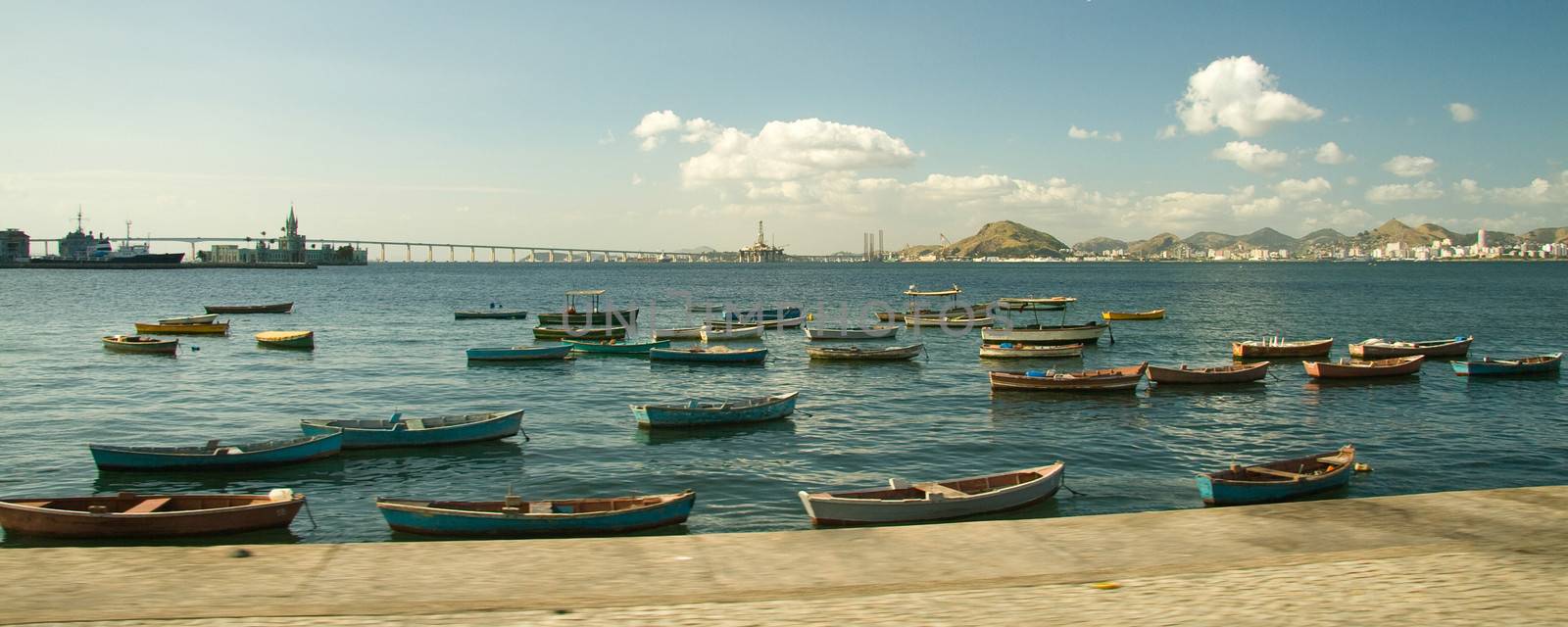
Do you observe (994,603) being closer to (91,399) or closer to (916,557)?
(916,557)

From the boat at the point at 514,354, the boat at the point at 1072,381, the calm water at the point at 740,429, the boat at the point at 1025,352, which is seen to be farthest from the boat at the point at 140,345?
the boat at the point at 1025,352

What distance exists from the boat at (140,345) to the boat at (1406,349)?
193ft

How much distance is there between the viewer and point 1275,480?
792 inches

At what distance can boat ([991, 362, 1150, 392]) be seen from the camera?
35875 mm

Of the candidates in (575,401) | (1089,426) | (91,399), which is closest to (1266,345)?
(1089,426)

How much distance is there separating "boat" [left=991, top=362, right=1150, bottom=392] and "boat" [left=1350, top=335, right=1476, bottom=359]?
16969 mm

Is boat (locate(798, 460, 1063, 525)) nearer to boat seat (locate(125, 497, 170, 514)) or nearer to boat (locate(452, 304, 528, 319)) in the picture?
boat seat (locate(125, 497, 170, 514))

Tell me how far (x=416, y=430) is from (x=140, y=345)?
107ft

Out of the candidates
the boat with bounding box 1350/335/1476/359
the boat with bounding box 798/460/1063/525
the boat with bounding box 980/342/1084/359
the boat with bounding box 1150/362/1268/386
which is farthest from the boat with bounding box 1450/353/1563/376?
the boat with bounding box 798/460/1063/525

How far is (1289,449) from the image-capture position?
26719 mm

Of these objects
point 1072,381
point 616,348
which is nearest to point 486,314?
point 616,348

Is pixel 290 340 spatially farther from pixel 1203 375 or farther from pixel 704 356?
pixel 1203 375

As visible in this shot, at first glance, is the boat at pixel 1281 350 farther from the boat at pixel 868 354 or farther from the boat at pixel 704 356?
the boat at pixel 704 356

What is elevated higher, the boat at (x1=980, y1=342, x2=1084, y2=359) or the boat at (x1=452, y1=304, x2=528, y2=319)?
the boat at (x1=452, y1=304, x2=528, y2=319)
